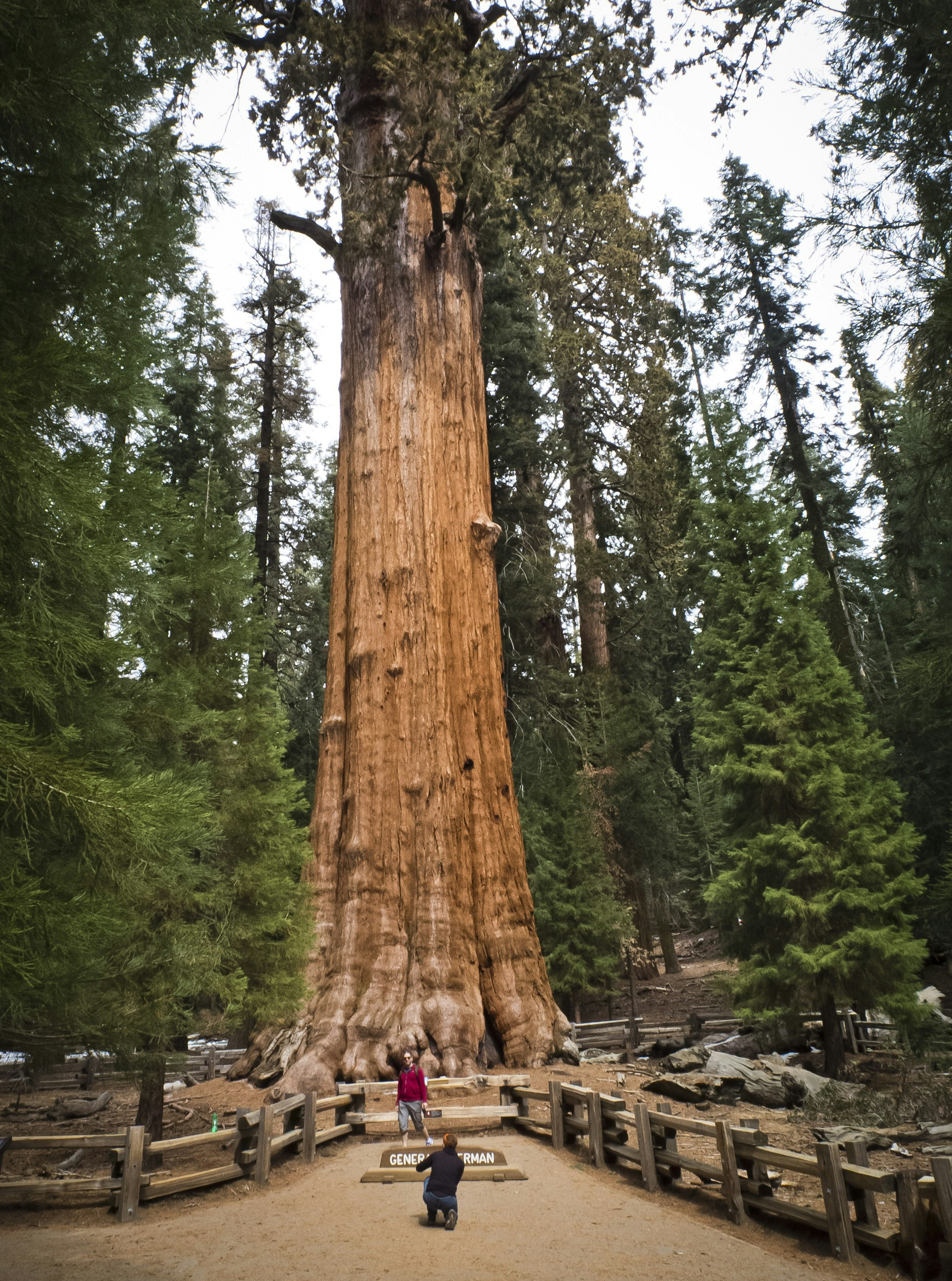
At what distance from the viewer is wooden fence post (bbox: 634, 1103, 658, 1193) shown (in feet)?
22.7

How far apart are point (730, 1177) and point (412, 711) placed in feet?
21.5

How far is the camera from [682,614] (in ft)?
108

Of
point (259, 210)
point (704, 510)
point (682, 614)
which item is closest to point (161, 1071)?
point (704, 510)

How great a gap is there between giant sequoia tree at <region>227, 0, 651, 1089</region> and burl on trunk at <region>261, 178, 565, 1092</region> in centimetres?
3

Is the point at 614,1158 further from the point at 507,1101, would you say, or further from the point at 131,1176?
the point at 131,1176

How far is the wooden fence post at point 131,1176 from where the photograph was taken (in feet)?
20.4

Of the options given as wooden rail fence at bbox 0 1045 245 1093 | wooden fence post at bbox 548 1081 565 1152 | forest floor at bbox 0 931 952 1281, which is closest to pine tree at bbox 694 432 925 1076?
forest floor at bbox 0 931 952 1281

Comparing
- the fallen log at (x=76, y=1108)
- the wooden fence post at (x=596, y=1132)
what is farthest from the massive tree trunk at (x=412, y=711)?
the fallen log at (x=76, y=1108)

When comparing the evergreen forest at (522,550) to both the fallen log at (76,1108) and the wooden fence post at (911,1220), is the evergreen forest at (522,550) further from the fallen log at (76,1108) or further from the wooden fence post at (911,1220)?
the wooden fence post at (911,1220)

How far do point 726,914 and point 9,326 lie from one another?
41.1ft

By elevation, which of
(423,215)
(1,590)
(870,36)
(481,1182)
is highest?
(423,215)

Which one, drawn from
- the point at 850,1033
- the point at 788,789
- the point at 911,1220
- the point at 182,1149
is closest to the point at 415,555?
the point at 788,789

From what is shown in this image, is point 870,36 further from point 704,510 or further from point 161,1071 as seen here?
point 161,1071

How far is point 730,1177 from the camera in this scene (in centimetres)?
619
